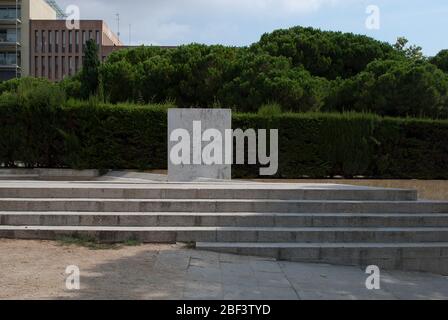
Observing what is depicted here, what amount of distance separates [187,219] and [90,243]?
164cm

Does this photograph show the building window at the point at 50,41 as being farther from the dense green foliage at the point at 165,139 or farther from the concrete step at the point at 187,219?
the concrete step at the point at 187,219

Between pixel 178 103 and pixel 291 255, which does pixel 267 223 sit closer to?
pixel 291 255

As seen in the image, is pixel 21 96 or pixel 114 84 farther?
pixel 114 84

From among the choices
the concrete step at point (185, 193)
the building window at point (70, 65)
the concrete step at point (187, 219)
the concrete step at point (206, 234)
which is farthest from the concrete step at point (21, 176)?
the building window at point (70, 65)

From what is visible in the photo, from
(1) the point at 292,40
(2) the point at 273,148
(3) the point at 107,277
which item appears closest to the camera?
(3) the point at 107,277

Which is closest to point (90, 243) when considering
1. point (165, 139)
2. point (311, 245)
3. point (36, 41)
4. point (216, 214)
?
point (216, 214)

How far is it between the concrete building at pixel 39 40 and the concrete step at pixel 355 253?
6785 cm

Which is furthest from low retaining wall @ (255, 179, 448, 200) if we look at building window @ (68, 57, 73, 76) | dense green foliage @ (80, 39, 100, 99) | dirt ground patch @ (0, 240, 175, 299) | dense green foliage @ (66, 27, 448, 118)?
building window @ (68, 57, 73, 76)

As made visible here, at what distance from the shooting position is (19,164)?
19.2 meters

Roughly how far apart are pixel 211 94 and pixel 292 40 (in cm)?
806

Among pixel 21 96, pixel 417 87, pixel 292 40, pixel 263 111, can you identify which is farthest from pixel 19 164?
pixel 292 40

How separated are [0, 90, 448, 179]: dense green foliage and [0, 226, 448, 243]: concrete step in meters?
9.39

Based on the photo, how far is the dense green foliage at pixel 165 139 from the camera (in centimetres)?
1775

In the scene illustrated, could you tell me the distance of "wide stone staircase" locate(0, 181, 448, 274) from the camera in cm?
793
